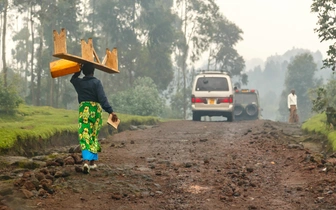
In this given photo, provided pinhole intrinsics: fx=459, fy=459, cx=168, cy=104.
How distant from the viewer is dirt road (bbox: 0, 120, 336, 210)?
5918 mm

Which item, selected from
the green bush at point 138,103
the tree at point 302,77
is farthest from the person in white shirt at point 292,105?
the tree at point 302,77

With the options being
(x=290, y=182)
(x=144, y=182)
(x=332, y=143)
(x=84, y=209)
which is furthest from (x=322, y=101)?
(x=84, y=209)

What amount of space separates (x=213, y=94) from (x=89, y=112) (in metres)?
14.9

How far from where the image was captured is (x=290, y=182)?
290 inches

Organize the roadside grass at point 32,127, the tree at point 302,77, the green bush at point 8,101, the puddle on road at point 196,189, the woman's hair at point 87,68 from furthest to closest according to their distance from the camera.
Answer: the tree at point 302,77
the green bush at point 8,101
the roadside grass at point 32,127
the woman's hair at point 87,68
the puddle on road at point 196,189

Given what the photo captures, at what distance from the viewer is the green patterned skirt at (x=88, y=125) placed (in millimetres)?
7527

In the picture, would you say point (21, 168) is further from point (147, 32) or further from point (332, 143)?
point (147, 32)

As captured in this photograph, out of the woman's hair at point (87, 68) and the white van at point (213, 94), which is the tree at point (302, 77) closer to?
the white van at point (213, 94)

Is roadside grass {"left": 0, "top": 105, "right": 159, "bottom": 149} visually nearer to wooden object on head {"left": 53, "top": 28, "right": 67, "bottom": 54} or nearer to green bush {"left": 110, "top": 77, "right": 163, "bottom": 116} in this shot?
wooden object on head {"left": 53, "top": 28, "right": 67, "bottom": 54}

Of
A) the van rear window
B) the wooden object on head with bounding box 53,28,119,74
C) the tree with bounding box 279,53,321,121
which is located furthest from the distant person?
the tree with bounding box 279,53,321,121

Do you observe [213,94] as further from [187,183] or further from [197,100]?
[187,183]

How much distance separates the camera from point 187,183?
714 cm

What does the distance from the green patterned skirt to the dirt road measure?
0.45 metres

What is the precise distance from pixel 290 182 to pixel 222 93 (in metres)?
14.8
